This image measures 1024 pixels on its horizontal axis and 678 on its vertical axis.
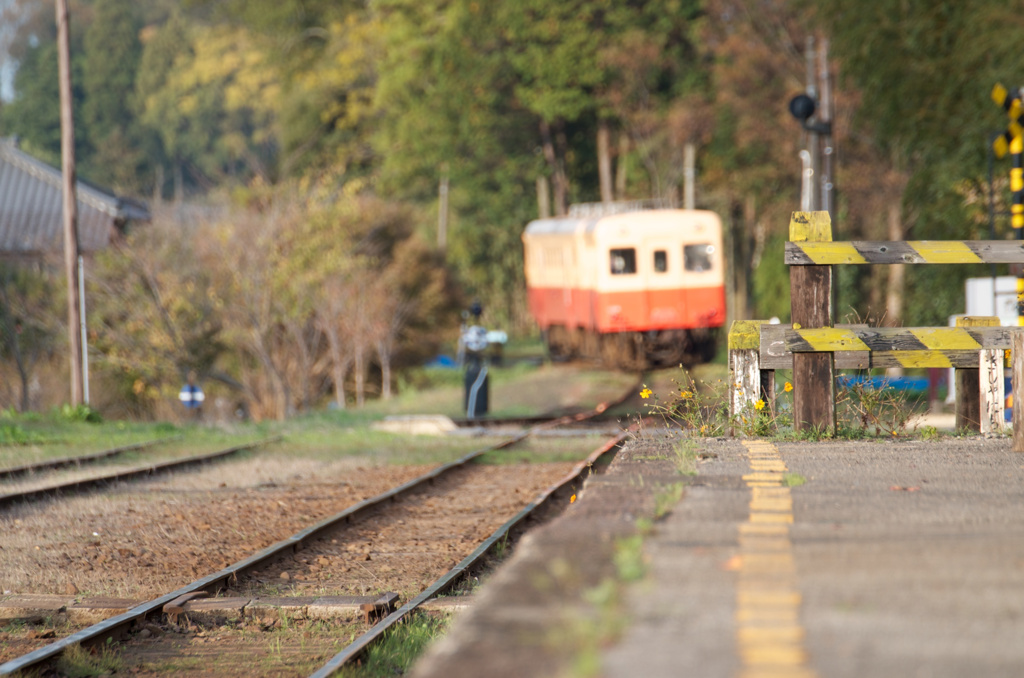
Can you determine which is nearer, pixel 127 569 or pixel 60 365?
pixel 127 569

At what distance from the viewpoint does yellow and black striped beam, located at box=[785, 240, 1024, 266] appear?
23.6 ft

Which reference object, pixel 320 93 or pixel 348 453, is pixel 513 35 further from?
pixel 348 453

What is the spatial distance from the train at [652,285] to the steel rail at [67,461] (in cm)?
1124

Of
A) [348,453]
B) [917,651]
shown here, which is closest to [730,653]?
[917,651]

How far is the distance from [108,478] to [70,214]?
9604 mm

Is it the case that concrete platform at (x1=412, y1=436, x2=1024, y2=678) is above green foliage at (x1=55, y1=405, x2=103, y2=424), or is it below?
above

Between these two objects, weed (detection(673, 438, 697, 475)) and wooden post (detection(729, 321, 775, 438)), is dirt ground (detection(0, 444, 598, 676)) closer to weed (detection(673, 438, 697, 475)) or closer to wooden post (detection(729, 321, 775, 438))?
weed (detection(673, 438, 697, 475))

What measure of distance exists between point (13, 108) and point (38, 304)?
5276cm

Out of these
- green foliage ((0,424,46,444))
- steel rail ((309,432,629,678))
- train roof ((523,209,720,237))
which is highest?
train roof ((523,209,720,237))

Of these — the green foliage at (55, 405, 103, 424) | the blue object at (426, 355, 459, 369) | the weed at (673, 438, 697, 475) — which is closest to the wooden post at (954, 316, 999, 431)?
the weed at (673, 438, 697, 475)

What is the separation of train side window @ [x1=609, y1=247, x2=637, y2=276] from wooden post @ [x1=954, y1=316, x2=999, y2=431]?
16404 millimetres

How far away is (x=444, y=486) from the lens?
12227mm

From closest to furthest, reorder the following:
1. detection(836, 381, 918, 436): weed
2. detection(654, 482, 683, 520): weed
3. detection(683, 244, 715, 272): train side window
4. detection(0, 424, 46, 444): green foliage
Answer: detection(654, 482, 683, 520): weed → detection(836, 381, 918, 436): weed → detection(0, 424, 46, 444): green foliage → detection(683, 244, 715, 272): train side window

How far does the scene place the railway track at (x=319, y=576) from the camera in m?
6.14
